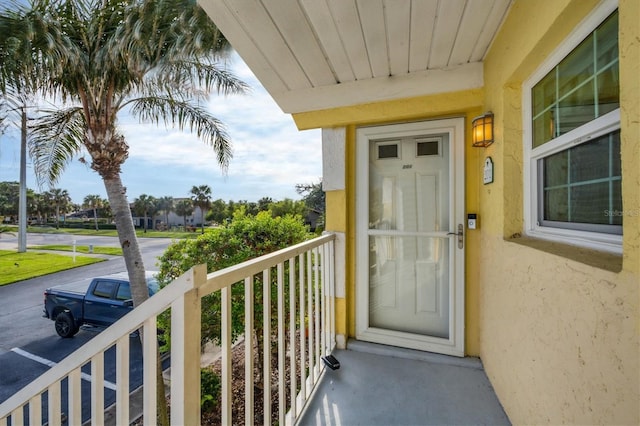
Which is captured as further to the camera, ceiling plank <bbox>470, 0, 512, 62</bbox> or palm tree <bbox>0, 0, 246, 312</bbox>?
palm tree <bbox>0, 0, 246, 312</bbox>

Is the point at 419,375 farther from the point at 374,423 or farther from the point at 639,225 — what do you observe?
the point at 639,225

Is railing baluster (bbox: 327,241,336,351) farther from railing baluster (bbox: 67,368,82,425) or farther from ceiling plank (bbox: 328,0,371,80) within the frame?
railing baluster (bbox: 67,368,82,425)

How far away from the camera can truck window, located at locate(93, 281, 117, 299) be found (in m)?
6.01

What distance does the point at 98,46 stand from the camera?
4.44 m

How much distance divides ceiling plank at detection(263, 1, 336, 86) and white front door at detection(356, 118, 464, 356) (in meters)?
0.61

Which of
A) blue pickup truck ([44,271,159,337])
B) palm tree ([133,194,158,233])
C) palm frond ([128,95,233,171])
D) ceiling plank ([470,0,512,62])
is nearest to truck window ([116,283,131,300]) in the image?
blue pickup truck ([44,271,159,337])

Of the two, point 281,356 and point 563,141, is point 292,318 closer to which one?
point 281,356

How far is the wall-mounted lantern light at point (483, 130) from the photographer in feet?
6.12

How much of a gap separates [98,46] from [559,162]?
19.9ft

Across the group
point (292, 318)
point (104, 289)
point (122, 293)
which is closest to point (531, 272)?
point (292, 318)

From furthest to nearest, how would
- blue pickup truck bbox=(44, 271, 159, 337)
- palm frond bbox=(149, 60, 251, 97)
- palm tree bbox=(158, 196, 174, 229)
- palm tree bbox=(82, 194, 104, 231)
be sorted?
palm tree bbox=(158, 196, 174, 229) → palm tree bbox=(82, 194, 104, 231) → blue pickup truck bbox=(44, 271, 159, 337) → palm frond bbox=(149, 60, 251, 97)

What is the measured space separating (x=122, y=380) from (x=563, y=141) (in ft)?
6.33

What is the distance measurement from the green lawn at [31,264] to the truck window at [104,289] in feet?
32.2

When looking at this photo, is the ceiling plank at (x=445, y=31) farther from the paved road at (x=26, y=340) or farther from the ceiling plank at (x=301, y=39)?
the paved road at (x=26, y=340)
